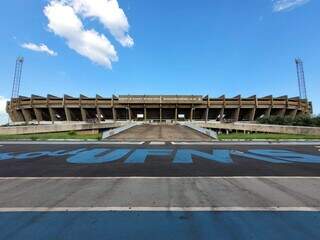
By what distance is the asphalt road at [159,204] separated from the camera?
458 centimetres

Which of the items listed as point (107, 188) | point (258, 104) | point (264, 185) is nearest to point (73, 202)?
point (107, 188)

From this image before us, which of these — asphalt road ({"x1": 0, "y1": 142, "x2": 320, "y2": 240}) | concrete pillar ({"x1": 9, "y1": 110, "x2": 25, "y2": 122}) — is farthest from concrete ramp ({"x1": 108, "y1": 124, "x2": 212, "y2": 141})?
concrete pillar ({"x1": 9, "y1": 110, "x2": 25, "y2": 122})

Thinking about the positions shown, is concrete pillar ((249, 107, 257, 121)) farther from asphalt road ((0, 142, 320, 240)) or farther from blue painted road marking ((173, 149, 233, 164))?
asphalt road ((0, 142, 320, 240))

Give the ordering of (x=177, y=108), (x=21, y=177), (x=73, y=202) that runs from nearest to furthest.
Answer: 1. (x=73, y=202)
2. (x=21, y=177)
3. (x=177, y=108)

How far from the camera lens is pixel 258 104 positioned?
99750mm

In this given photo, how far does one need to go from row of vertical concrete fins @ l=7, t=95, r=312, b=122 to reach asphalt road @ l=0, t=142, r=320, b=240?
297 feet

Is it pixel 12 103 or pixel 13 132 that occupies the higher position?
pixel 12 103
